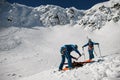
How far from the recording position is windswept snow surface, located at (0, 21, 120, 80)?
536 inches

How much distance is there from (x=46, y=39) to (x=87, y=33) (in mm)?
21300

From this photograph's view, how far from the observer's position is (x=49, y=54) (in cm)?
4800

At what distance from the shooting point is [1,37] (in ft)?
205

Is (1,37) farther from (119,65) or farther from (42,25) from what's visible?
(119,65)

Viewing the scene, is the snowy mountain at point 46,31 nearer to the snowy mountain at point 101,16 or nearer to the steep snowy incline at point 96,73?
the snowy mountain at point 101,16

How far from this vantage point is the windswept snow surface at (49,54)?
13603mm

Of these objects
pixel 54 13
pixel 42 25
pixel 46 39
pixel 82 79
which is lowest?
pixel 82 79

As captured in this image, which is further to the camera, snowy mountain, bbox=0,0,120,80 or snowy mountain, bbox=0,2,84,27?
snowy mountain, bbox=0,2,84,27

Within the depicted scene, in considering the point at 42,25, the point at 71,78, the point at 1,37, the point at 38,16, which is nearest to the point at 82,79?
the point at 71,78

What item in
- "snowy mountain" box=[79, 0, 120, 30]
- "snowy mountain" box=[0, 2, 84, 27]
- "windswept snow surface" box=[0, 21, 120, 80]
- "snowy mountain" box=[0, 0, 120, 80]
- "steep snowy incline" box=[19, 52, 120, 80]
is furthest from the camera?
"snowy mountain" box=[79, 0, 120, 30]

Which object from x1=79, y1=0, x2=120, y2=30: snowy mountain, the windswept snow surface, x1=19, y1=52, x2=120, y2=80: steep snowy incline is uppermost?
x1=79, y1=0, x2=120, y2=30: snowy mountain

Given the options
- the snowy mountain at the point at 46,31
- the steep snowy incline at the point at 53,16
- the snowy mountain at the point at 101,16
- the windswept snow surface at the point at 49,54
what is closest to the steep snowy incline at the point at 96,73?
the windswept snow surface at the point at 49,54

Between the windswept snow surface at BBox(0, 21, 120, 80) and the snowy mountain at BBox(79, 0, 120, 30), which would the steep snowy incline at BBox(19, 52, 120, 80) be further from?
the snowy mountain at BBox(79, 0, 120, 30)

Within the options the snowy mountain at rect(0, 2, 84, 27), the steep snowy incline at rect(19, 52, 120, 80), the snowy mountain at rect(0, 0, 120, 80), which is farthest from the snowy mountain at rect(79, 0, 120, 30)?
the steep snowy incline at rect(19, 52, 120, 80)
